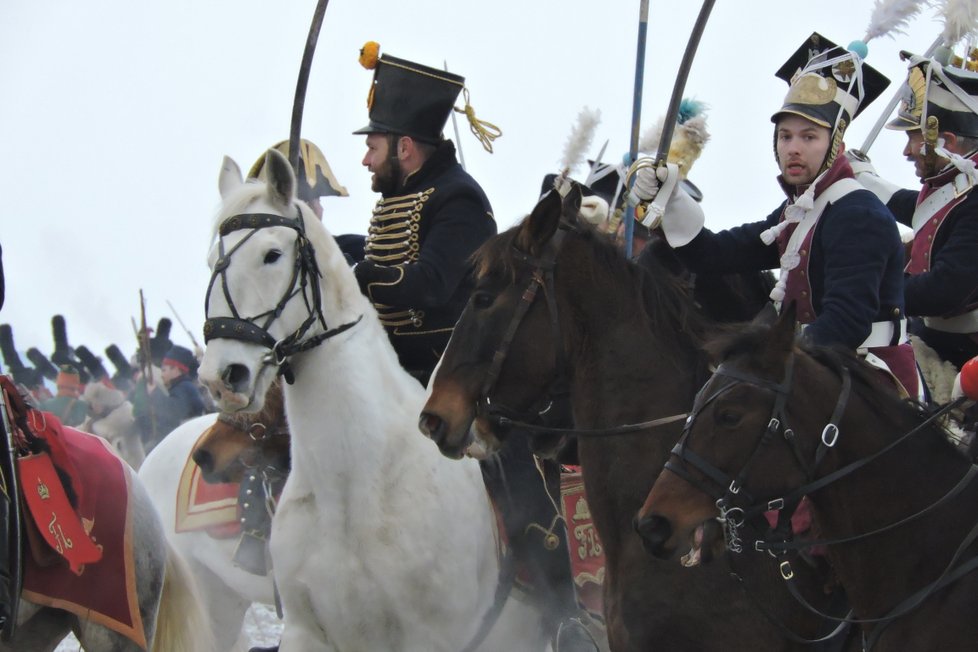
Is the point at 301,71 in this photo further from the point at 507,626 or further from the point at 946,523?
the point at 946,523

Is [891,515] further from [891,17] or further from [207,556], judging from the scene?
[207,556]

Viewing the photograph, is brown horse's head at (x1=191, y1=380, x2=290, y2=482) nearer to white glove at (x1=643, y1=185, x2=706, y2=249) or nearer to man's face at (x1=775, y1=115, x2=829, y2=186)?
white glove at (x1=643, y1=185, x2=706, y2=249)

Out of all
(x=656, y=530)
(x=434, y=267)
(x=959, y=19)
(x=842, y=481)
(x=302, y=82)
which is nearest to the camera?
(x=656, y=530)

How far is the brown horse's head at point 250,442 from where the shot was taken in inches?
273

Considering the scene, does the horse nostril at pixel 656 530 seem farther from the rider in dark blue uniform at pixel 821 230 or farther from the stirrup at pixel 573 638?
the stirrup at pixel 573 638

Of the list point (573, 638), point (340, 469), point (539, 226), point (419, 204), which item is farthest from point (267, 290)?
point (573, 638)

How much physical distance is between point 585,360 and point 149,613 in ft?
7.33

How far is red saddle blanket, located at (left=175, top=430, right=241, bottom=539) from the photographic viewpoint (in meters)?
7.73

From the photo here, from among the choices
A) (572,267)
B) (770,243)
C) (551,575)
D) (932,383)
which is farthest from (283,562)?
(932,383)

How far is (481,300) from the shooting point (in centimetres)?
502

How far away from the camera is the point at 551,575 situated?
595 cm

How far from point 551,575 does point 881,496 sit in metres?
2.06

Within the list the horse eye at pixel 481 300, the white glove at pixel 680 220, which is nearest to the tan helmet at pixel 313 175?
the white glove at pixel 680 220

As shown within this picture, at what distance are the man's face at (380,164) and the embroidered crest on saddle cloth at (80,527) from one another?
1.82 metres
